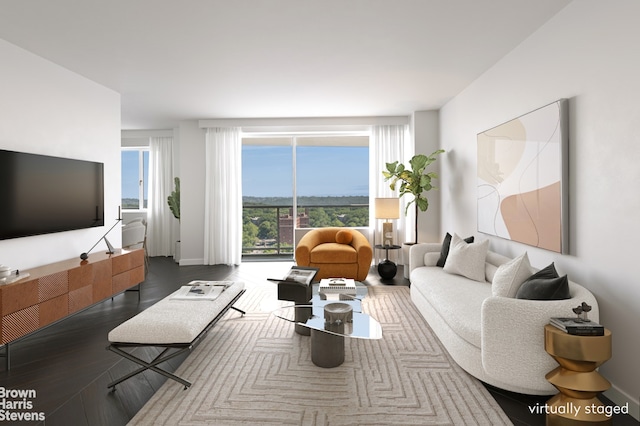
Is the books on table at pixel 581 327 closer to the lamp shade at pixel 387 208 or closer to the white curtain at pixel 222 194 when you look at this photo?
the lamp shade at pixel 387 208

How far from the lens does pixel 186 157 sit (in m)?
6.64

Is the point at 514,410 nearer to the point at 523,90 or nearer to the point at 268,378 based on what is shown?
the point at 268,378

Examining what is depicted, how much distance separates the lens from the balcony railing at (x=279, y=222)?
7.52 meters

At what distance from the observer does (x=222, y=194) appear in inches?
259

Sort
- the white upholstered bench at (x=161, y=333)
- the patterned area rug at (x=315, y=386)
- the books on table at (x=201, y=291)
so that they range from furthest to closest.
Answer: the books on table at (x=201, y=291), the white upholstered bench at (x=161, y=333), the patterned area rug at (x=315, y=386)

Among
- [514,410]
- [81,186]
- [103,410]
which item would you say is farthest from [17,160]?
[514,410]

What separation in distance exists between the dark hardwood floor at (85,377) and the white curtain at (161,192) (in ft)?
11.0

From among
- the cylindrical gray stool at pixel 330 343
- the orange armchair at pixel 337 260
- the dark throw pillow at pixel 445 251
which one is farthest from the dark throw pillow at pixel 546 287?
the orange armchair at pixel 337 260

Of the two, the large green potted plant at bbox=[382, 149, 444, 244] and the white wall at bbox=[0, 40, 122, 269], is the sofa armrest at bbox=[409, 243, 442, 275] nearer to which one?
the large green potted plant at bbox=[382, 149, 444, 244]

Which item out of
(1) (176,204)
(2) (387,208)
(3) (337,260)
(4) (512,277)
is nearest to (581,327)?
(4) (512,277)

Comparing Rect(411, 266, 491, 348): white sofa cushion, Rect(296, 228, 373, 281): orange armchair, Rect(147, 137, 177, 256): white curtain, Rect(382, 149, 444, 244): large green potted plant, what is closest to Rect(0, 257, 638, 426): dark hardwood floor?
Rect(411, 266, 491, 348): white sofa cushion

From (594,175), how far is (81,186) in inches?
194

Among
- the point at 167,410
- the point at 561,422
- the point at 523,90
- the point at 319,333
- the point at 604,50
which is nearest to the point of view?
the point at 561,422

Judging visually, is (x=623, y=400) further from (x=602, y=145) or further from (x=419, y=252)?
(x=419, y=252)
